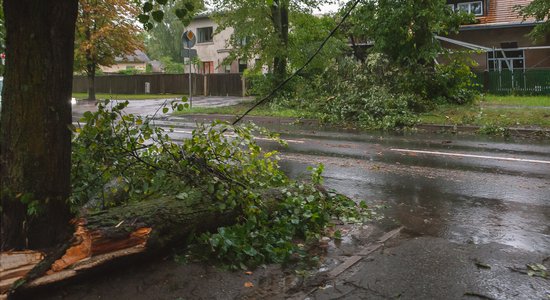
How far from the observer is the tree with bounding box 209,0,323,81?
20078 millimetres

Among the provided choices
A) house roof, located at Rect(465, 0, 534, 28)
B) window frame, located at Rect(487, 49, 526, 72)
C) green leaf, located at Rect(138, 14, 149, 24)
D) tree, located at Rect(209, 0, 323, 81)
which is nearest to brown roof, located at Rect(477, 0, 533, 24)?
house roof, located at Rect(465, 0, 534, 28)

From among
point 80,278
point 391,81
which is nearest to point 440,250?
point 80,278

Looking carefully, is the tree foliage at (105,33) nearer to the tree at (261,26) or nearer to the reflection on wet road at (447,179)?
the tree at (261,26)

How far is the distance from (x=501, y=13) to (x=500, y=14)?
0.09 m

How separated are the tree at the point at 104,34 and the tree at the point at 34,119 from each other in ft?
83.1

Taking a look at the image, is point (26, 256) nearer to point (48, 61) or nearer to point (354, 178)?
point (48, 61)

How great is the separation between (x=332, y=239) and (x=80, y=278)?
2.35 metres

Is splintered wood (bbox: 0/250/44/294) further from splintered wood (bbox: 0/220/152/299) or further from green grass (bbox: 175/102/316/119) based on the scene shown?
green grass (bbox: 175/102/316/119)

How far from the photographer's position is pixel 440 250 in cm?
432

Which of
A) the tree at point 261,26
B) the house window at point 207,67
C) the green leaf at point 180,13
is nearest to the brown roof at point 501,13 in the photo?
the tree at point 261,26

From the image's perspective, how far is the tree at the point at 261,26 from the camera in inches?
790

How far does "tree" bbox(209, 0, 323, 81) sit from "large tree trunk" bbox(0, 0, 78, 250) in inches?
668

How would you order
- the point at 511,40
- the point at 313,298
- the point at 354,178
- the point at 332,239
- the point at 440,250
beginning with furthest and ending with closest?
the point at 511,40
the point at 354,178
the point at 332,239
the point at 440,250
the point at 313,298

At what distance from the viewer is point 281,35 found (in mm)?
20422
